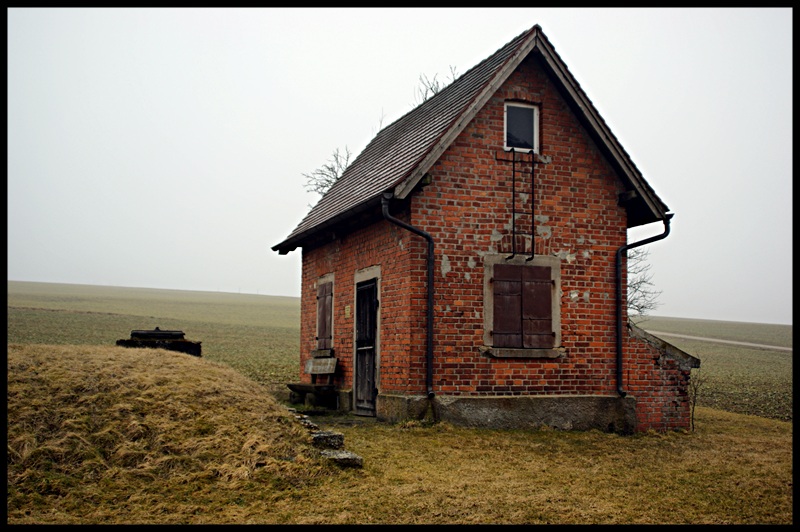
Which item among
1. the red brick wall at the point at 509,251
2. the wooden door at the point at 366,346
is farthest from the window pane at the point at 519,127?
the wooden door at the point at 366,346

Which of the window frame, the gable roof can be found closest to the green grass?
the gable roof

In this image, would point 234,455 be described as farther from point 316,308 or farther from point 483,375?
point 316,308

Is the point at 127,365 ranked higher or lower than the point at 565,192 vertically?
lower

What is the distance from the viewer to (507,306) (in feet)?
39.5

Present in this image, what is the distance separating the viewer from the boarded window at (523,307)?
12.0 meters

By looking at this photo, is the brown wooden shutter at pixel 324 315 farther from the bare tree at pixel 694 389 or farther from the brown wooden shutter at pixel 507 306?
the bare tree at pixel 694 389

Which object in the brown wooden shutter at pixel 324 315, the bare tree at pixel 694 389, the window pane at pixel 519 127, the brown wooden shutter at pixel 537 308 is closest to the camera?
the brown wooden shutter at pixel 537 308

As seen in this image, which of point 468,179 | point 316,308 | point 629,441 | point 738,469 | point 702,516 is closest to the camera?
point 702,516

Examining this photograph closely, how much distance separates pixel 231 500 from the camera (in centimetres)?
703

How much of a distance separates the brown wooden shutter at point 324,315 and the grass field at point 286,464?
347cm

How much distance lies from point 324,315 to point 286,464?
806 centimetres

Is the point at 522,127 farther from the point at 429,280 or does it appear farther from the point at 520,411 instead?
the point at 520,411

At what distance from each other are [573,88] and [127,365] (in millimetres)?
8163

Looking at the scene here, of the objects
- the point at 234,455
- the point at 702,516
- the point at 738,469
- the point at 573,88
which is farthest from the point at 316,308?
the point at 702,516
